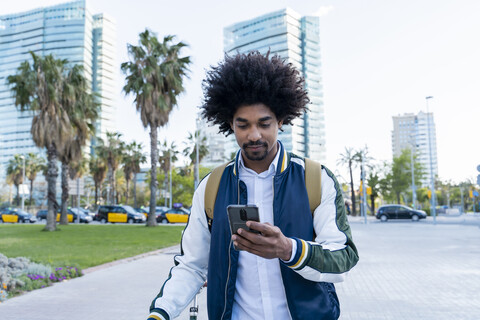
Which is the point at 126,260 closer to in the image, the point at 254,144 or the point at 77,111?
the point at 254,144

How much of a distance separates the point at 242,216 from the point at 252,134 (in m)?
0.58

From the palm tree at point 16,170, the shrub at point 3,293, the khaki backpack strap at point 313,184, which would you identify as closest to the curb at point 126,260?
the shrub at point 3,293

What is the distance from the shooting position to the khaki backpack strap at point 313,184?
182cm

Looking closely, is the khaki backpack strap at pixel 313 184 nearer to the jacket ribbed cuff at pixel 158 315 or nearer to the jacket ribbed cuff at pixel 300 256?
the jacket ribbed cuff at pixel 300 256

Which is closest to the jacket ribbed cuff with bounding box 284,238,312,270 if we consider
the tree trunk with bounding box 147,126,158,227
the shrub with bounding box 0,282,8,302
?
the shrub with bounding box 0,282,8,302

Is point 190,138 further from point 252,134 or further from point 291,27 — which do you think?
point 291,27

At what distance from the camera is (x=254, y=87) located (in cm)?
210

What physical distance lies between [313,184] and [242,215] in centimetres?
51

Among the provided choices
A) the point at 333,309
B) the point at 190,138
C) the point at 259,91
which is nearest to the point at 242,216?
the point at 333,309

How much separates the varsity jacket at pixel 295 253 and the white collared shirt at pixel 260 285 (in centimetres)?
5

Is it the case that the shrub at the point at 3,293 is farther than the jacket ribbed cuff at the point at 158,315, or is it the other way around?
the shrub at the point at 3,293

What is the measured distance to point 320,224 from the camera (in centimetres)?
181

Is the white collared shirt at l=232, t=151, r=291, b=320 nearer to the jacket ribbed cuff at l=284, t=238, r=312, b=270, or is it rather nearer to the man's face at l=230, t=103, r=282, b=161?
the man's face at l=230, t=103, r=282, b=161

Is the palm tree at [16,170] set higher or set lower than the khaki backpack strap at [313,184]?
higher
